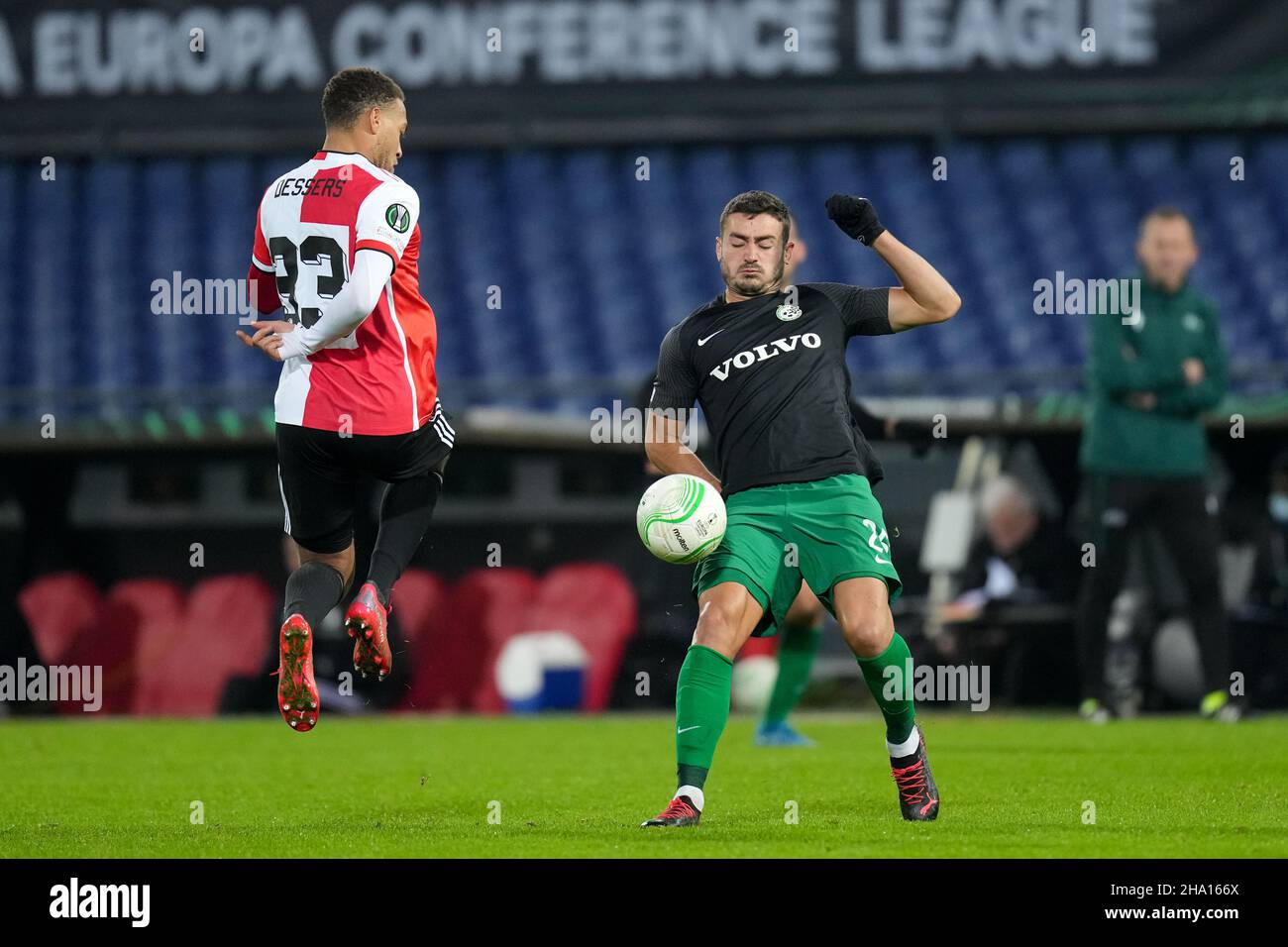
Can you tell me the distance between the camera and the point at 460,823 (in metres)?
5.67

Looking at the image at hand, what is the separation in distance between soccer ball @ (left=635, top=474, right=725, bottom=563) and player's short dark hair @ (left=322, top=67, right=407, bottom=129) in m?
1.49

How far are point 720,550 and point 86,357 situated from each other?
12208 millimetres

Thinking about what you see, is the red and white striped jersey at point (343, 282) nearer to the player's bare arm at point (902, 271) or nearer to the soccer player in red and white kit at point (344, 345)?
the soccer player in red and white kit at point (344, 345)

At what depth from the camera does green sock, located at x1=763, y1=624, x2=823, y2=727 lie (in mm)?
8750

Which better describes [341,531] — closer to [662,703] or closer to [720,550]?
[720,550]

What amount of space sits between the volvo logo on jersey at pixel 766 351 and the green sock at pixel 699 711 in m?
0.88

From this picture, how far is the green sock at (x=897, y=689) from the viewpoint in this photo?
18.4ft

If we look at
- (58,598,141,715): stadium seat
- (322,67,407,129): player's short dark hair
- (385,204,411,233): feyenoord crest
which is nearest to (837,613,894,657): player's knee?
(385,204,411,233): feyenoord crest

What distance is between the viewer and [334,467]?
236 inches

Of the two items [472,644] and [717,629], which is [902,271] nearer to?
[717,629]

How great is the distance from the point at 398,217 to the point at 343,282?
0.26 meters

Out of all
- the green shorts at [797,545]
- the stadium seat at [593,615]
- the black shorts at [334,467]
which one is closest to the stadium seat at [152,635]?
the stadium seat at [593,615]
